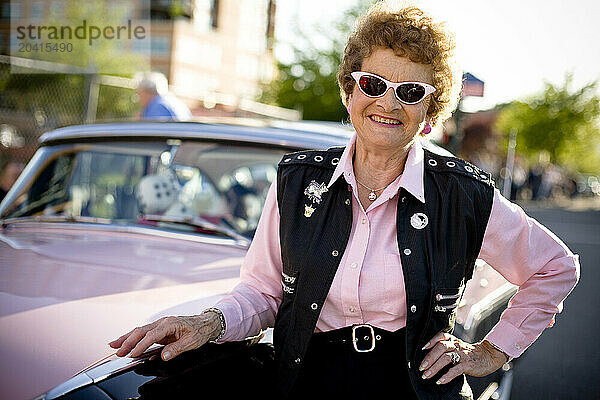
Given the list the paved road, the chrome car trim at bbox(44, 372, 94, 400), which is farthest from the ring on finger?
the paved road

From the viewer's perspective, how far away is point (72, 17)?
1977cm

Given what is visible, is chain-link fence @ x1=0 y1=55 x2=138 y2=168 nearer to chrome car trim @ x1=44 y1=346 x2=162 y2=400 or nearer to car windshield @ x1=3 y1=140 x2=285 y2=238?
car windshield @ x1=3 y1=140 x2=285 y2=238

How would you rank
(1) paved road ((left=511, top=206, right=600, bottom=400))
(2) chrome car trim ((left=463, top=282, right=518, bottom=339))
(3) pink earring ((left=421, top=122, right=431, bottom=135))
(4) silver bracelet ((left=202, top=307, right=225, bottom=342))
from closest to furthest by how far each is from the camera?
(4) silver bracelet ((left=202, top=307, right=225, bottom=342)) < (3) pink earring ((left=421, top=122, right=431, bottom=135)) < (2) chrome car trim ((left=463, top=282, right=518, bottom=339)) < (1) paved road ((left=511, top=206, right=600, bottom=400))

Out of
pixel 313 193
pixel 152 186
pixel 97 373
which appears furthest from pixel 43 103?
pixel 97 373

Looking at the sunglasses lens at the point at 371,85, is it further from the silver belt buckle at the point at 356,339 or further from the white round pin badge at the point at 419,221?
the silver belt buckle at the point at 356,339

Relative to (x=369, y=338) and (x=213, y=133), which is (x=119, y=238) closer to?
(x=213, y=133)

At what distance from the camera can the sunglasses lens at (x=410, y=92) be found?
202 centimetres

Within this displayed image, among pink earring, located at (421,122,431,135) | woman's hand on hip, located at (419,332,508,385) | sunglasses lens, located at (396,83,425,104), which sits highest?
sunglasses lens, located at (396,83,425,104)

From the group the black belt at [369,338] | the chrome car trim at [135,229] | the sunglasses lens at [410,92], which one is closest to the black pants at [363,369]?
the black belt at [369,338]

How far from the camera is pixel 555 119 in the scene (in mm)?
34375

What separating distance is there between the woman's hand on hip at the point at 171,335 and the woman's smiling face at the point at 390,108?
73 cm

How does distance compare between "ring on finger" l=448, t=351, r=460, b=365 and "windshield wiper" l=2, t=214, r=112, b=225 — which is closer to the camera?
"ring on finger" l=448, t=351, r=460, b=365

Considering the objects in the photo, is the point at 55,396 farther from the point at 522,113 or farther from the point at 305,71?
the point at 522,113

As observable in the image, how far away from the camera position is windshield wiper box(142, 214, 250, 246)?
301cm
